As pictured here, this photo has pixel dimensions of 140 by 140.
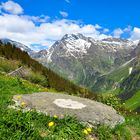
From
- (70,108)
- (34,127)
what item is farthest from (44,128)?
(70,108)

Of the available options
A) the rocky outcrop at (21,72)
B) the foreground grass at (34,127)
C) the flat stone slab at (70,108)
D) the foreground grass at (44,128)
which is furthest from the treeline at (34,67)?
the foreground grass at (34,127)

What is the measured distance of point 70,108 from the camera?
13453mm

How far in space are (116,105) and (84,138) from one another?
14.4 m

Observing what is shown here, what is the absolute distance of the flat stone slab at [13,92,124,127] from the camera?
1284 cm

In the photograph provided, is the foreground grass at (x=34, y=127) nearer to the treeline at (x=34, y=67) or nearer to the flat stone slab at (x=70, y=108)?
the flat stone slab at (x=70, y=108)

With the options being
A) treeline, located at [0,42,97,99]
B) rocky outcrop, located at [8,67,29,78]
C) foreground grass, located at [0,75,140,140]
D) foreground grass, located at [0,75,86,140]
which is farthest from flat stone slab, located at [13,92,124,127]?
treeline, located at [0,42,97,99]

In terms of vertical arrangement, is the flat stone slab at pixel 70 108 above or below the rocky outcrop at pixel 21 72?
above

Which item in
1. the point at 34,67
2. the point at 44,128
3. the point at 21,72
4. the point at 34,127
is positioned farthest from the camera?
the point at 34,67

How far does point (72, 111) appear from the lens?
43.2 feet

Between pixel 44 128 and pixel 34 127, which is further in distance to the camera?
pixel 44 128

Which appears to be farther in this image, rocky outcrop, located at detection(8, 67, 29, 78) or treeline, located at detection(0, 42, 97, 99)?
treeline, located at detection(0, 42, 97, 99)

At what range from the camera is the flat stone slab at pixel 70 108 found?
12844 mm

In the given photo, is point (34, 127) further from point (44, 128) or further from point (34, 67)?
point (34, 67)

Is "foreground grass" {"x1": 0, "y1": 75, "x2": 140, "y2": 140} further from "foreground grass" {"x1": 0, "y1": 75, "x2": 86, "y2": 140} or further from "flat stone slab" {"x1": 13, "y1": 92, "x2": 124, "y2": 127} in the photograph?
"flat stone slab" {"x1": 13, "y1": 92, "x2": 124, "y2": 127}
